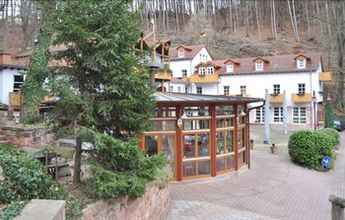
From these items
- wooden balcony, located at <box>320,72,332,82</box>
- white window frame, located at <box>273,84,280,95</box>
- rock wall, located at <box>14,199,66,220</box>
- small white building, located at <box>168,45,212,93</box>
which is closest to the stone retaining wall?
rock wall, located at <box>14,199,66,220</box>

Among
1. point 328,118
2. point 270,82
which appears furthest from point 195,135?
point 328,118

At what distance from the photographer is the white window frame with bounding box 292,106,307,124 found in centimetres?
3120

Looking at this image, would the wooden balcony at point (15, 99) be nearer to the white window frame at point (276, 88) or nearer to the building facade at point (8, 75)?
the building facade at point (8, 75)

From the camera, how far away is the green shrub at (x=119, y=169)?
5113 millimetres

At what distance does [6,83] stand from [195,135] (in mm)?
13202

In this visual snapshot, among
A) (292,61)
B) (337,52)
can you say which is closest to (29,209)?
(292,61)

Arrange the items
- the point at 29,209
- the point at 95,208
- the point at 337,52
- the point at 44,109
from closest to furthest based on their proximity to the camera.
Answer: the point at 29,209, the point at 95,208, the point at 44,109, the point at 337,52

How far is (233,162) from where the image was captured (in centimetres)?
1263

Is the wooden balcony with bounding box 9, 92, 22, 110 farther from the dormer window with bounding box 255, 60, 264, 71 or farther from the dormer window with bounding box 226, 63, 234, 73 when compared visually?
the dormer window with bounding box 255, 60, 264, 71

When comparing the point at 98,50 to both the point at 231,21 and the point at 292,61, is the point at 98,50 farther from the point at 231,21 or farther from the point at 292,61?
the point at 231,21

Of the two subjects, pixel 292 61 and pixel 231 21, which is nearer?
pixel 292 61

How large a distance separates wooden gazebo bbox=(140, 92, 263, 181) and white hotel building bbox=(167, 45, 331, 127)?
1745cm

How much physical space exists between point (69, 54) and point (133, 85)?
4.35ft

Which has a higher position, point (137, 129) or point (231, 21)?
point (231, 21)
